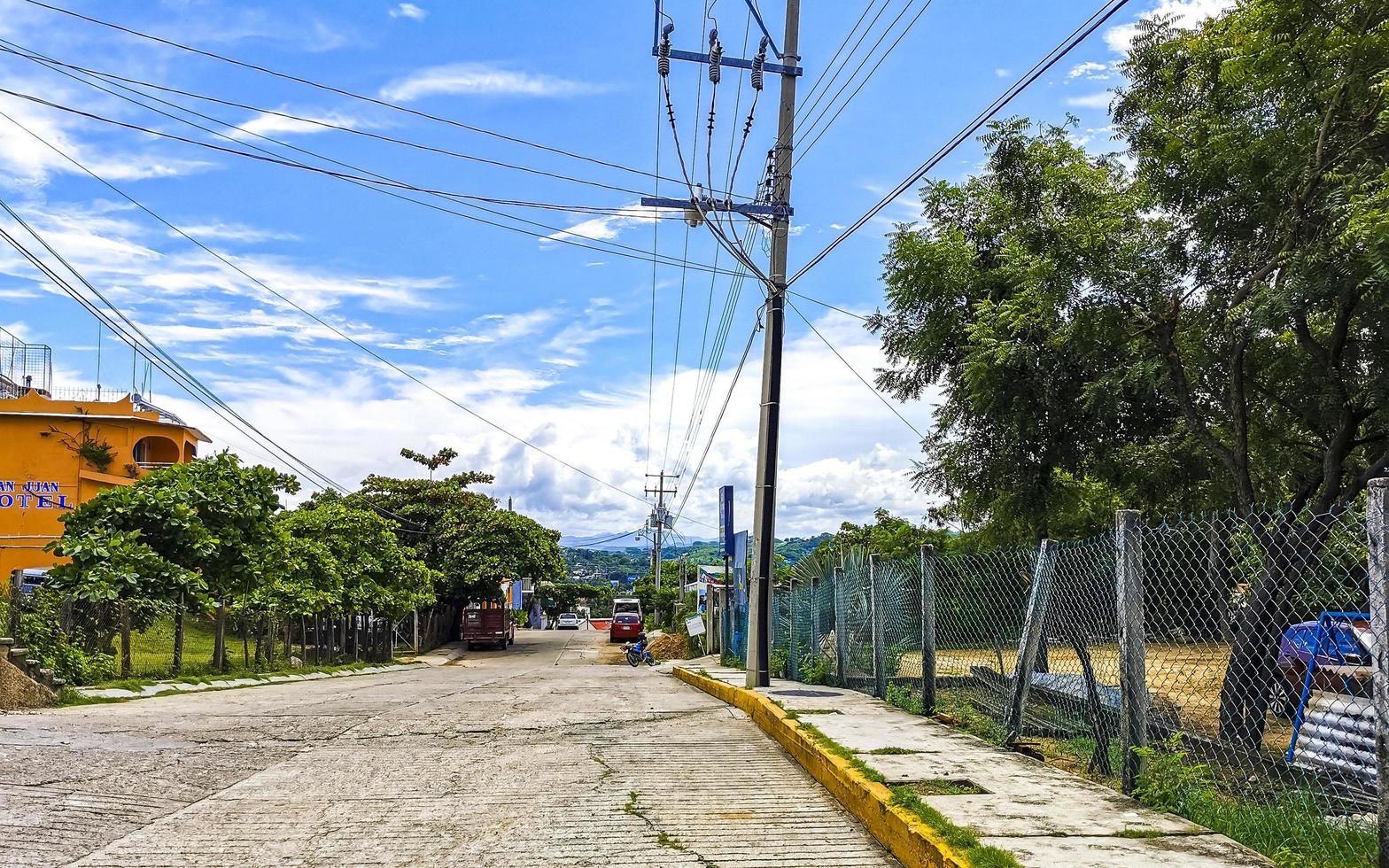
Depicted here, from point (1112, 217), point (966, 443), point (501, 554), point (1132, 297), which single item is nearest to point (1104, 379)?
point (1132, 297)

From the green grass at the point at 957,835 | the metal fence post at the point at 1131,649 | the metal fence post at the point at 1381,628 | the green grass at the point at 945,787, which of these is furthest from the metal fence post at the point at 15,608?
the metal fence post at the point at 1381,628

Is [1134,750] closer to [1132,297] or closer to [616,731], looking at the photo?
[616,731]

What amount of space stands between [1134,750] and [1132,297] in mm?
6432

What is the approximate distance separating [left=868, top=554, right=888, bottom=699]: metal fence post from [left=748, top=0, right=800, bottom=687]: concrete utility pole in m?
2.48

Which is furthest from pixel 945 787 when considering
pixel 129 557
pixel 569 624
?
pixel 569 624

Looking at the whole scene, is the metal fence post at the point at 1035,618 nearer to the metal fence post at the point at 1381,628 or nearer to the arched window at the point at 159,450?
the metal fence post at the point at 1381,628

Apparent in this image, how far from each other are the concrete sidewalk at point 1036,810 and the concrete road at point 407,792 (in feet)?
1.87

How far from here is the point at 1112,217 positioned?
11.4m

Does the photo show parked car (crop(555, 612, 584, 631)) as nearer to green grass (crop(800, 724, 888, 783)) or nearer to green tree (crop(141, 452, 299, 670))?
green tree (crop(141, 452, 299, 670))

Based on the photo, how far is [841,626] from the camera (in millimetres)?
13742

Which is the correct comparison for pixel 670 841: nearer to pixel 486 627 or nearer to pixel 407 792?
pixel 407 792

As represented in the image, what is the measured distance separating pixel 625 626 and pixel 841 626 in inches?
1718

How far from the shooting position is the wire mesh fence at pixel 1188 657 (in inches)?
197

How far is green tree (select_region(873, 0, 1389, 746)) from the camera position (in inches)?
345
